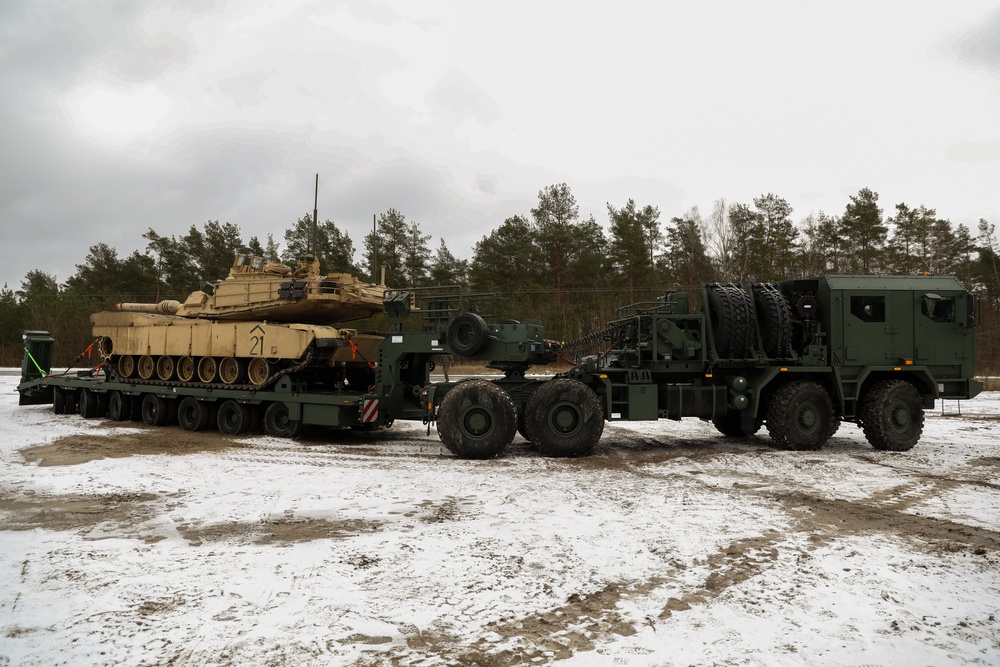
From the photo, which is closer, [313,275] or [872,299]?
[872,299]

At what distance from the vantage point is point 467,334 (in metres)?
10.5

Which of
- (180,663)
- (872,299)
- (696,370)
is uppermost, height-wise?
(872,299)

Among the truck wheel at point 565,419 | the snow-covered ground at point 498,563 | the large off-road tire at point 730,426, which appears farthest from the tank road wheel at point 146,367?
the large off-road tire at point 730,426

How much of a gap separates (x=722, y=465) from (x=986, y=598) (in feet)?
16.9

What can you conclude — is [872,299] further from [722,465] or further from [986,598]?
[986,598]

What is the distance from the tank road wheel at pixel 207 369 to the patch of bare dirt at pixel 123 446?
1.17m

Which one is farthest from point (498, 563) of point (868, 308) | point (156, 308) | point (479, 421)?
point (156, 308)

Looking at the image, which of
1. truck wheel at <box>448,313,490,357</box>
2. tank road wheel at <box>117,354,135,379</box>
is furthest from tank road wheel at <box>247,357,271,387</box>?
truck wheel at <box>448,313,490,357</box>

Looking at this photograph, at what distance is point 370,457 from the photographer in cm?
1034

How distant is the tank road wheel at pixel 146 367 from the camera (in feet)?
48.4

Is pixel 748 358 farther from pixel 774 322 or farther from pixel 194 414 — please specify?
pixel 194 414

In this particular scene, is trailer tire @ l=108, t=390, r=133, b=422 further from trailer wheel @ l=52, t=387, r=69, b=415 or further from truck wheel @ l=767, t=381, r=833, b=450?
truck wheel @ l=767, t=381, r=833, b=450

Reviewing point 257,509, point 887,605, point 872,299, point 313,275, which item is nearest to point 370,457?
point 257,509

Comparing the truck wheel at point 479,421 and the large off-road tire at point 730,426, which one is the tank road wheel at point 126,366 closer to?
the truck wheel at point 479,421
